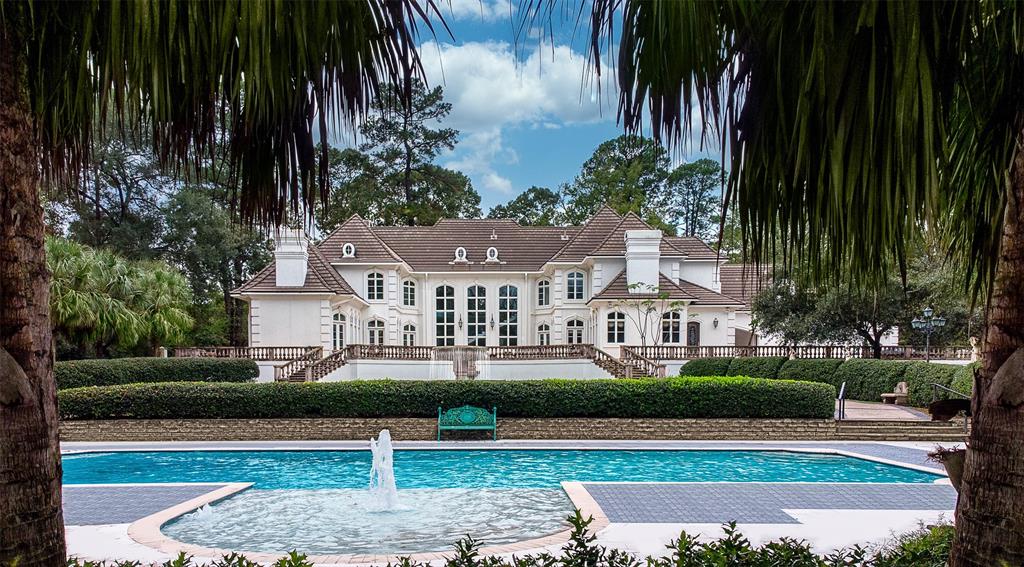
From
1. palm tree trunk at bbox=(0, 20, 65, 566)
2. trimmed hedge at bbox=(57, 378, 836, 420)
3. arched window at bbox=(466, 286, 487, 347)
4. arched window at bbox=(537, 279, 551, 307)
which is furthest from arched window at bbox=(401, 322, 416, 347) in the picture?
palm tree trunk at bbox=(0, 20, 65, 566)

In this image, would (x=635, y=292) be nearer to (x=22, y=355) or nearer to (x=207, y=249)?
(x=207, y=249)

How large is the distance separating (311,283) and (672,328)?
16768 millimetres

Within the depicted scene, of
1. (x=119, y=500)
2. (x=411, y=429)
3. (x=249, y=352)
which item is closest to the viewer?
(x=119, y=500)

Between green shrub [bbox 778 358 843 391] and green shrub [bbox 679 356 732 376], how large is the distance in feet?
8.25

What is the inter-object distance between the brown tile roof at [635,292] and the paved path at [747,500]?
19.4m

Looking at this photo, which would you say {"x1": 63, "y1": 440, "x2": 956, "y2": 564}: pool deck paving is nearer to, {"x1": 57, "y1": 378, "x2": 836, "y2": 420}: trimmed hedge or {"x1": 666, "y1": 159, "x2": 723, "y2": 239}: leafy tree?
{"x1": 57, "y1": 378, "x2": 836, "y2": 420}: trimmed hedge

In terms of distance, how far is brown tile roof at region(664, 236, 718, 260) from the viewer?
118 ft

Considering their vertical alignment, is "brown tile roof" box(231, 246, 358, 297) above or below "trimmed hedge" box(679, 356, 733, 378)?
above

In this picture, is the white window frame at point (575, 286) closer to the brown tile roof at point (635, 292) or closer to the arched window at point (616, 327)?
the brown tile roof at point (635, 292)

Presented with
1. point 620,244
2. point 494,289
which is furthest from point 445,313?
point 620,244

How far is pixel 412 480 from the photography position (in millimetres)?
12883

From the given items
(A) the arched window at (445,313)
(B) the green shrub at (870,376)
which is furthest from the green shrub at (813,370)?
(A) the arched window at (445,313)

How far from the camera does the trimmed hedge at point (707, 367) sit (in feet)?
96.4

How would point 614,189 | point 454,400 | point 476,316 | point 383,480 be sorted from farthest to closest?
1. point 614,189
2. point 476,316
3. point 454,400
4. point 383,480
